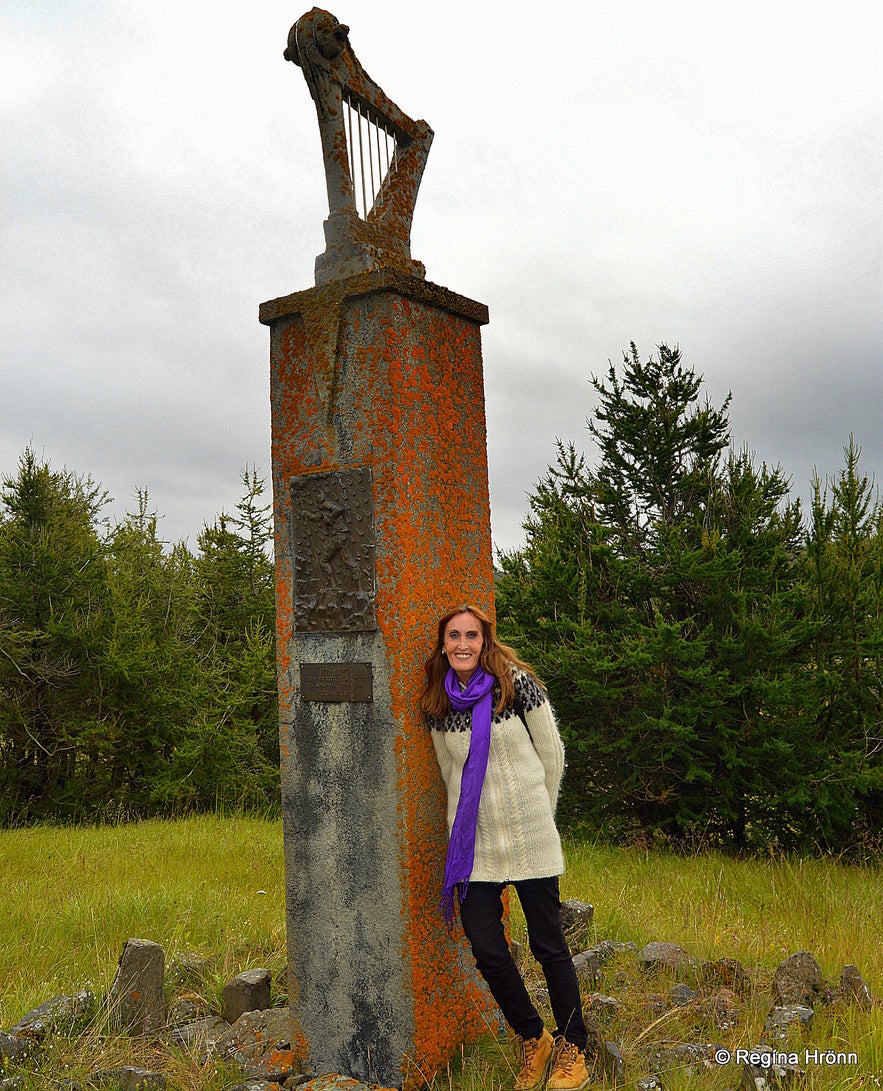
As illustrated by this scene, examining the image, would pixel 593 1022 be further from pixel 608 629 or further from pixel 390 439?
pixel 608 629

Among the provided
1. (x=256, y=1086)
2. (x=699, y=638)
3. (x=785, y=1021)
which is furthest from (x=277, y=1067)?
(x=699, y=638)

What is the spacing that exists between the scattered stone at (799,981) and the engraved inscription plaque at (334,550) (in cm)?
274

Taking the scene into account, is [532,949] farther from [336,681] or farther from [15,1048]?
[15,1048]

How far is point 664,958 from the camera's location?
4.86m

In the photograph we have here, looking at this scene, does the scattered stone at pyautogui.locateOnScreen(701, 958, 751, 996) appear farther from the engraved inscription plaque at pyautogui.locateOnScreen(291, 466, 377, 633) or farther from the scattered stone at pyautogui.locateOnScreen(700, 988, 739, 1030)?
the engraved inscription plaque at pyautogui.locateOnScreen(291, 466, 377, 633)

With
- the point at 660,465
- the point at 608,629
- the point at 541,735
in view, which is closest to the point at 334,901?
the point at 541,735

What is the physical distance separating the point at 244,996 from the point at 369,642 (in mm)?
2081

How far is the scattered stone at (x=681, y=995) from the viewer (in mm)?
4395

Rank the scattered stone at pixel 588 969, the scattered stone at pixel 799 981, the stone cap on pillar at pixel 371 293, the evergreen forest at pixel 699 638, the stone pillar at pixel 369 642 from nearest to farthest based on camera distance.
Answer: the stone pillar at pixel 369 642
the stone cap on pillar at pixel 371 293
the scattered stone at pixel 799 981
the scattered stone at pixel 588 969
the evergreen forest at pixel 699 638

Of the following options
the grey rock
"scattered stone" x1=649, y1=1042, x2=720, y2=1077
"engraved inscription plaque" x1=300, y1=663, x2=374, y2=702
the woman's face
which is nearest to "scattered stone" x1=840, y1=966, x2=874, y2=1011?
"scattered stone" x1=649, y1=1042, x2=720, y2=1077

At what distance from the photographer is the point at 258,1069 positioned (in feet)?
13.3

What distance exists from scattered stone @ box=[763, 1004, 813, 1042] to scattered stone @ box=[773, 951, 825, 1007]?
0.69 ft

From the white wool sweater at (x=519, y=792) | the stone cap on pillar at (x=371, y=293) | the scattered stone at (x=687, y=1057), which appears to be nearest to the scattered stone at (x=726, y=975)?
the scattered stone at (x=687, y=1057)

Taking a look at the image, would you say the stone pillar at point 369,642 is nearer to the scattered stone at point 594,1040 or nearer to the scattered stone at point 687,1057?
the scattered stone at point 594,1040
